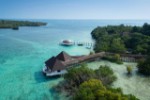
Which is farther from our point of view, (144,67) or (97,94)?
(144,67)

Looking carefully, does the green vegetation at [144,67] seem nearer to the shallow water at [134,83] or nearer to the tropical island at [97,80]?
the tropical island at [97,80]

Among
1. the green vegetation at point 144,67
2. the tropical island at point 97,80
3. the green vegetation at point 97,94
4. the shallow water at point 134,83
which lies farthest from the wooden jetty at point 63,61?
the green vegetation at point 97,94

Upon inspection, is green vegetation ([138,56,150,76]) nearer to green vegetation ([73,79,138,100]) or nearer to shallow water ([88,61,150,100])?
shallow water ([88,61,150,100])

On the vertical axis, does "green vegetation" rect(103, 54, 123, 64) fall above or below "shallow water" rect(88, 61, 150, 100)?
above

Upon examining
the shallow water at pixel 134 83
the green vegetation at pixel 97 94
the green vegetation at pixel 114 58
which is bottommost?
the shallow water at pixel 134 83

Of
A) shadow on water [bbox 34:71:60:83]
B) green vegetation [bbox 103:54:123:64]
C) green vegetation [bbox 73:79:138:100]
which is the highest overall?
green vegetation [bbox 73:79:138:100]

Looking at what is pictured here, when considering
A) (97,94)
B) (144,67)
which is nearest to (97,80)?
(97,94)

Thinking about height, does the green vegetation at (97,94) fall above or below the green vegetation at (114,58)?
above

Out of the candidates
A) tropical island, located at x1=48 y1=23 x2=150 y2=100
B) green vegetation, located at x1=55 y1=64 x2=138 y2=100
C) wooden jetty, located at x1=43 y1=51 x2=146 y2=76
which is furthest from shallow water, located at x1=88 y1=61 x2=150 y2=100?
wooden jetty, located at x1=43 y1=51 x2=146 y2=76

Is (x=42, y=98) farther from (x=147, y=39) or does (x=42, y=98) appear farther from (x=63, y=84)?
(x=147, y=39)

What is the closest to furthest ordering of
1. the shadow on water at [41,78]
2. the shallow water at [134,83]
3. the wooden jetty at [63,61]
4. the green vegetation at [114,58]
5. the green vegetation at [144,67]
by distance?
the shallow water at [134,83] < the shadow on water at [41,78] < the wooden jetty at [63,61] < the green vegetation at [144,67] < the green vegetation at [114,58]

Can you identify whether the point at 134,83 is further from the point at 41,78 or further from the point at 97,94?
the point at 41,78

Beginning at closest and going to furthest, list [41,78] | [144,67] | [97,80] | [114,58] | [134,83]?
[97,80]
[134,83]
[41,78]
[144,67]
[114,58]

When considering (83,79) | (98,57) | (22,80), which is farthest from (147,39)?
(22,80)
